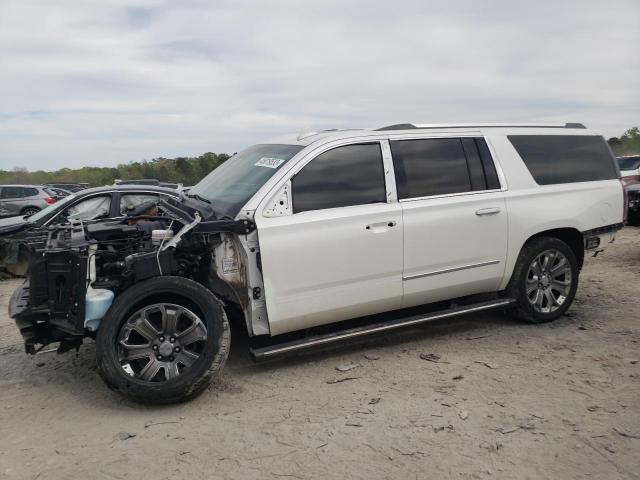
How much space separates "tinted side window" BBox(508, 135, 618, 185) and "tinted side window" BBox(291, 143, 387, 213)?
155 cm

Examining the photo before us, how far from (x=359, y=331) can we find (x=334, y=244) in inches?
28.5

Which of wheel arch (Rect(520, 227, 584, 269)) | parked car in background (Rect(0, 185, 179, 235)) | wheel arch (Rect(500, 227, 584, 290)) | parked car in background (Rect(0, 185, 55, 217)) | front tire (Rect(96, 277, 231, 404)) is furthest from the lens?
parked car in background (Rect(0, 185, 55, 217))

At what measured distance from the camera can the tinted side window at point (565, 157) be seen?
525 centimetres

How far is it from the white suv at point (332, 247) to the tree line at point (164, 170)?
30.4 meters

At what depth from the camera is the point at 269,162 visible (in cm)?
458

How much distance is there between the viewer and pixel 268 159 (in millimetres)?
4652

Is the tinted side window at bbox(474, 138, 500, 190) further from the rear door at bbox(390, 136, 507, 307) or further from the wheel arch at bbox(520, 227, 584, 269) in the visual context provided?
the wheel arch at bbox(520, 227, 584, 269)

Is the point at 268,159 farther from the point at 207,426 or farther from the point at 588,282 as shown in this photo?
the point at 588,282

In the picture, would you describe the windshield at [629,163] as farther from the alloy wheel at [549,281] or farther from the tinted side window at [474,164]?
the tinted side window at [474,164]

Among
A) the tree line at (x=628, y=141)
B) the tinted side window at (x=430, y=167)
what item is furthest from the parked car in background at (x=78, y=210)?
the tree line at (x=628, y=141)

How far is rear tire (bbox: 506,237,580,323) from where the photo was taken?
5.18 metres

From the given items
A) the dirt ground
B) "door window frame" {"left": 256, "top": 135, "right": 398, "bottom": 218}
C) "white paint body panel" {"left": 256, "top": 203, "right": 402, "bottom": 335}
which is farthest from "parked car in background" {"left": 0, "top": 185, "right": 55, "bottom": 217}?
"white paint body panel" {"left": 256, "top": 203, "right": 402, "bottom": 335}

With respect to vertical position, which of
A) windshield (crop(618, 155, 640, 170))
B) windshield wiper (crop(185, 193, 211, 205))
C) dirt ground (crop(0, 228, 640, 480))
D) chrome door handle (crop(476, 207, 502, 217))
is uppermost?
windshield wiper (crop(185, 193, 211, 205))

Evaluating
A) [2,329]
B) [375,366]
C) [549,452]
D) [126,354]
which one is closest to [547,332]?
[375,366]
